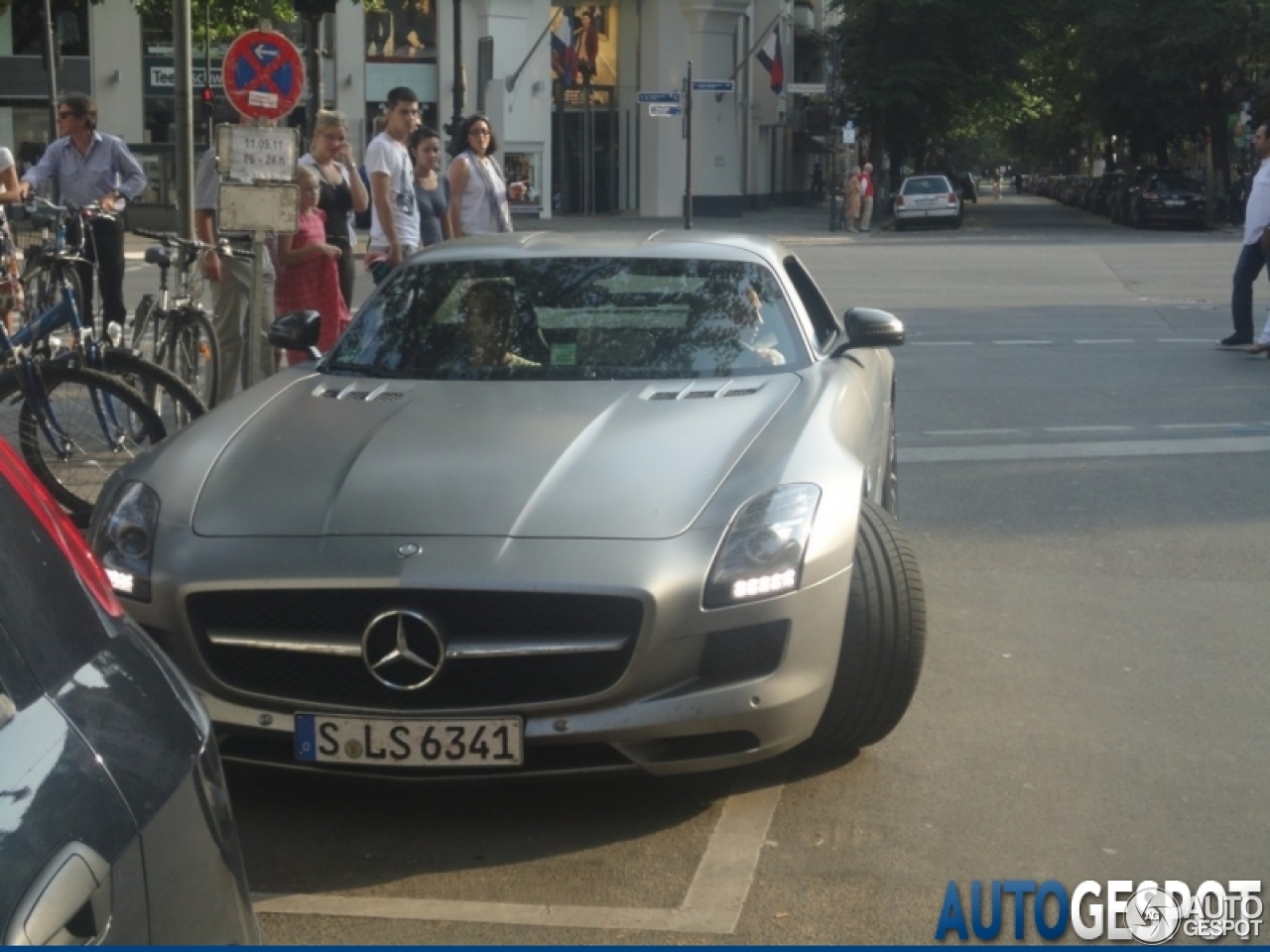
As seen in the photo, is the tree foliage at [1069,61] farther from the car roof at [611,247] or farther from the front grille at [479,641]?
the front grille at [479,641]

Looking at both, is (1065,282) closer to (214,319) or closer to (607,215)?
(214,319)

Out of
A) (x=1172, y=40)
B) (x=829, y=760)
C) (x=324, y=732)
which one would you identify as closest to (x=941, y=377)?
(x=829, y=760)

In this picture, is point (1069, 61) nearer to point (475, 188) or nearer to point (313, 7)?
point (313, 7)

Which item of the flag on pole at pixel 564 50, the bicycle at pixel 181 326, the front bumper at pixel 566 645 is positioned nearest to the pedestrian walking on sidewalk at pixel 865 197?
the flag on pole at pixel 564 50

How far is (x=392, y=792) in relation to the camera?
17.2 ft

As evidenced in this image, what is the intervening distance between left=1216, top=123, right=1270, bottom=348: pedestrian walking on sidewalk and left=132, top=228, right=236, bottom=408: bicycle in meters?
9.10

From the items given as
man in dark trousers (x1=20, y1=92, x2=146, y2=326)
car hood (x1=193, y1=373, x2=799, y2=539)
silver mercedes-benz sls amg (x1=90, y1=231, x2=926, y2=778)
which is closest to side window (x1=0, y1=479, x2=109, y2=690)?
silver mercedes-benz sls amg (x1=90, y1=231, x2=926, y2=778)

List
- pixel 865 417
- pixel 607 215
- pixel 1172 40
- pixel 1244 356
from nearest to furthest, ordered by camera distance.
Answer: pixel 865 417 → pixel 1244 356 → pixel 1172 40 → pixel 607 215

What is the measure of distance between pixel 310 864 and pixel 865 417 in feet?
8.16

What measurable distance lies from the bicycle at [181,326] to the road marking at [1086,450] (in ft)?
12.4

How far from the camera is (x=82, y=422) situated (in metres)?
8.74

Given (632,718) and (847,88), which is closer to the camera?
(632,718)

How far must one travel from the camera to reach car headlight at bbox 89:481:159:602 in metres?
4.95

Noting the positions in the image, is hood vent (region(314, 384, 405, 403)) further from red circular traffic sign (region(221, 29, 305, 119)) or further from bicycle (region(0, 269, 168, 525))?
red circular traffic sign (region(221, 29, 305, 119))
